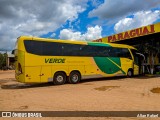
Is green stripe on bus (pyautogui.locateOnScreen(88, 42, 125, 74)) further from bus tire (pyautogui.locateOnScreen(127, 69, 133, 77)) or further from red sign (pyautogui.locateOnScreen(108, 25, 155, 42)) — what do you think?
red sign (pyautogui.locateOnScreen(108, 25, 155, 42))

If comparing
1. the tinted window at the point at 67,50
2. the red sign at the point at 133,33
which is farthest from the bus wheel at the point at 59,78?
the red sign at the point at 133,33

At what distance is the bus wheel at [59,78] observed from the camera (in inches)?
598

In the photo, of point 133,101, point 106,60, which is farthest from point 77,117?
point 106,60

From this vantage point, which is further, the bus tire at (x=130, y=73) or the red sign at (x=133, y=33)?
the bus tire at (x=130, y=73)

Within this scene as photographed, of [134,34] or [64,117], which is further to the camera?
[134,34]

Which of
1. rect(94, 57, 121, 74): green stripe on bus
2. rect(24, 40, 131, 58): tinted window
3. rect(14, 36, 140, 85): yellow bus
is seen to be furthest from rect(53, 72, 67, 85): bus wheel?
rect(94, 57, 121, 74): green stripe on bus

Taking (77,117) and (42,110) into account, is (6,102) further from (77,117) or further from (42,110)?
(77,117)

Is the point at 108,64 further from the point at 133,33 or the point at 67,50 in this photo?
the point at 133,33

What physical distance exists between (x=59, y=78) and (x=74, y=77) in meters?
1.33

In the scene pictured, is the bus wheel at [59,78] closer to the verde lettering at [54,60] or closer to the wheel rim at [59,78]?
the wheel rim at [59,78]

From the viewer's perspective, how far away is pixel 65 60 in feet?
51.2

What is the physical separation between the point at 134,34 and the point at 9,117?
16.6m

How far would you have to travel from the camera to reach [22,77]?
13.8m

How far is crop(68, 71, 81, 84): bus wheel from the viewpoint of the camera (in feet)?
52.6
